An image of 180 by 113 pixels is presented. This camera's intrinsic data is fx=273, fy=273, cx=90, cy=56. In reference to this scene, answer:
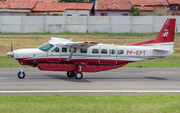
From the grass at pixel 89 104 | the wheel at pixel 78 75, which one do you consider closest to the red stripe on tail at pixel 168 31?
the wheel at pixel 78 75

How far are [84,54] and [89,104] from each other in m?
8.55

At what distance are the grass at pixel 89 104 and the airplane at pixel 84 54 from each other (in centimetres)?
639

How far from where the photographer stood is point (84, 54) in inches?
681

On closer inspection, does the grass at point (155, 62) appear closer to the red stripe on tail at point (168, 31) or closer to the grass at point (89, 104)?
the red stripe on tail at point (168, 31)

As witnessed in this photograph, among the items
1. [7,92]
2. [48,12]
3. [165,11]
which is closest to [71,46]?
[7,92]

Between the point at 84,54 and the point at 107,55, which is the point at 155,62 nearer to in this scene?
the point at 107,55

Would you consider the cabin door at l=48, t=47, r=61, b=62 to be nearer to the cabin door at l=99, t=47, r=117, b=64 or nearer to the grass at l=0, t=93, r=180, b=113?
the cabin door at l=99, t=47, r=117, b=64

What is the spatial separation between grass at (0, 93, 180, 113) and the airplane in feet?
21.0

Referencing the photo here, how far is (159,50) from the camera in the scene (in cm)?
1784

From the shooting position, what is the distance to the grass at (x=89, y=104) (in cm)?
809

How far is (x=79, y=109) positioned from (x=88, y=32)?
3567cm

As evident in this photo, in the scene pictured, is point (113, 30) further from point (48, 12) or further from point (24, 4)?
point (24, 4)

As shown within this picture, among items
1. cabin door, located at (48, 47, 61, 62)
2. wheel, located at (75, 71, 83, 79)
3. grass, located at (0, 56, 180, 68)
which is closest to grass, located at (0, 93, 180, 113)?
wheel, located at (75, 71, 83, 79)

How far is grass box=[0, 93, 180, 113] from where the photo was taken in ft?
26.6
